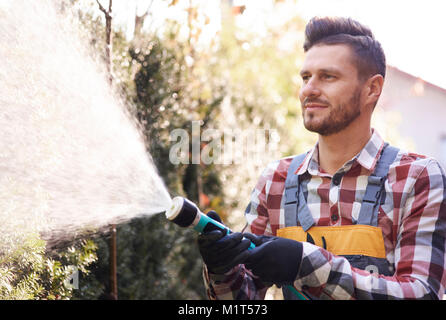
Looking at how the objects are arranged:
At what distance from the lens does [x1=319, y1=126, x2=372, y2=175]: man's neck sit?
2305 mm

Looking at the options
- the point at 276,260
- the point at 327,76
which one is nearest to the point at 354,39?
the point at 327,76

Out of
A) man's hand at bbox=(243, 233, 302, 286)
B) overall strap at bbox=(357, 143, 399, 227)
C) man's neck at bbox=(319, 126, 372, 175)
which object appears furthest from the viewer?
man's neck at bbox=(319, 126, 372, 175)

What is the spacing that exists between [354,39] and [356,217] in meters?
0.85

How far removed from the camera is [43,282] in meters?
1.92

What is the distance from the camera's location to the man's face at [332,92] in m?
2.20

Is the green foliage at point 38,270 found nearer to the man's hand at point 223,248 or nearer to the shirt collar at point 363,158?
the man's hand at point 223,248

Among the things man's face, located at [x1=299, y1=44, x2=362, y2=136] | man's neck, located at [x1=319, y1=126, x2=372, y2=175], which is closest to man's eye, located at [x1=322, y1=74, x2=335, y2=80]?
man's face, located at [x1=299, y1=44, x2=362, y2=136]

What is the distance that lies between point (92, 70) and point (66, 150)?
1.53 ft

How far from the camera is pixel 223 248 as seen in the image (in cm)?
177

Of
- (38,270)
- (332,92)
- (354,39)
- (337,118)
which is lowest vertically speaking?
(38,270)

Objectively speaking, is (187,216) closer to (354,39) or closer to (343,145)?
(343,145)

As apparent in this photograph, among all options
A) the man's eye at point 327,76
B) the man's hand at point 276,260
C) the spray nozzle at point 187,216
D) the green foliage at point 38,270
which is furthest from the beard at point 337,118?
the green foliage at point 38,270

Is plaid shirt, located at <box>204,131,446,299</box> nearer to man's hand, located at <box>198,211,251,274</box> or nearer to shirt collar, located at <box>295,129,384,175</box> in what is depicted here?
shirt collar, located at <box>295,129,384,175</box>

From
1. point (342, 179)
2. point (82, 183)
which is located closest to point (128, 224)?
point (82, 183)
